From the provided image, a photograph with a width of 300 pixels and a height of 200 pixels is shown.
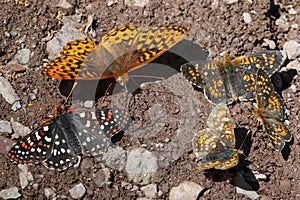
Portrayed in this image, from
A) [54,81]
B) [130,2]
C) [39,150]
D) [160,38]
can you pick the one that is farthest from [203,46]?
[39,150]

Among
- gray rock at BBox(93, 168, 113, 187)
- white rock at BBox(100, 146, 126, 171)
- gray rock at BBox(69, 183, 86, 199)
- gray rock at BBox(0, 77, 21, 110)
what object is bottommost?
gray rock at BBox(69, 183, 86, 199)

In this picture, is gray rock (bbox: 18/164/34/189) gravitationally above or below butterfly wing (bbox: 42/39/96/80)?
below

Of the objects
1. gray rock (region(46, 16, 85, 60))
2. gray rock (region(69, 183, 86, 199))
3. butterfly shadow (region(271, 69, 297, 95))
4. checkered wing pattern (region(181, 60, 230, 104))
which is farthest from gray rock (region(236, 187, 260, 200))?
gray rock (region(46, 16, 85, 60))

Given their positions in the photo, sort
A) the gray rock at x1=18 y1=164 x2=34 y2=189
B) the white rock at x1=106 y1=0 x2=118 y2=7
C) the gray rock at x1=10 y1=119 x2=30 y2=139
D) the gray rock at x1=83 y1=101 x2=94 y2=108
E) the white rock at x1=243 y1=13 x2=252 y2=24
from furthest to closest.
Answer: the white rock at x1=106 y1=0 x2=118 y2=7 < the white rock at x1=243 y1=13 x2=252 y2=24 < the gray rock at x1=83 y1=101 x2=94 y2=108 < the gray rock at x1=10 y1=119 x2=30 y2=139 < the gray rock at x1=18 y1=164 x2=34 y2=189

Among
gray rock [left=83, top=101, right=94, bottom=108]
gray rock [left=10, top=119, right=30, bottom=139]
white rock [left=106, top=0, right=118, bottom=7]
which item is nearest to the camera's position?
gray rock [left=10, top=119, right=30, bottom=139]

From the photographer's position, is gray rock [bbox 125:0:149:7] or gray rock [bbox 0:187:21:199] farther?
gray rock [bbox 125:0:149:7]

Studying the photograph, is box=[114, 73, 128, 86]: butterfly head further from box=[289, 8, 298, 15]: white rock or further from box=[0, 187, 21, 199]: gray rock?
box=[289, 8, 298, 15]: white rock

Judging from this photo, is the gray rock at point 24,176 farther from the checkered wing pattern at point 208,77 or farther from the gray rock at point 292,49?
the gray rock at point 292,49
